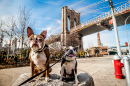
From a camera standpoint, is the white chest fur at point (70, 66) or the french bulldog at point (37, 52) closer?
the french bulldog at point (37, 52)

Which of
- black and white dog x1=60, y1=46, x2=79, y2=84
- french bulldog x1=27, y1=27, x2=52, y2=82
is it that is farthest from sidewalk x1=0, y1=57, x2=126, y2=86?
french bulldog x1=27, y1=27, x2=52, y2=82

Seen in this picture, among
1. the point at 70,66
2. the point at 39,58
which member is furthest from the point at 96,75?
the point at 39,58

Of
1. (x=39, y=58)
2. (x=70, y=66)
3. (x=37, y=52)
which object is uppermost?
(x=37, y=52)

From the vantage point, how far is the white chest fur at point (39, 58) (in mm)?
1266

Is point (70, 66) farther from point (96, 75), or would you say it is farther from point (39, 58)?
point (96, 75)

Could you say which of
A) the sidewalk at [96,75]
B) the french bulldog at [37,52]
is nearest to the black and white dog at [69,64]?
the french bulldog at [37,52]

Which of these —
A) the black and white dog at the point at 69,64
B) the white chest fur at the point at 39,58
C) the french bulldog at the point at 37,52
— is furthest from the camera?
the black and white dog at the point at 69,64

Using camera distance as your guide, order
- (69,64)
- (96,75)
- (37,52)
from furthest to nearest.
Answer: (96,75), (69,64), (37,52)

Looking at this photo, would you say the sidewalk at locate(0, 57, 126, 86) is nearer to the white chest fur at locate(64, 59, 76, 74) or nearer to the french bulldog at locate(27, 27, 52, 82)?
the white chest fur at locate(64, 59, 76, 74)

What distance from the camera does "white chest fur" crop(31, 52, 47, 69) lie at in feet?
4.15

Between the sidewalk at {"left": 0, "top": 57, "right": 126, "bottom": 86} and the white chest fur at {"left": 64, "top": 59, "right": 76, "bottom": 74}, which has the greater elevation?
the white chest fur at {"left": 64, "top": 59, "right": 76, "bottom": 74}

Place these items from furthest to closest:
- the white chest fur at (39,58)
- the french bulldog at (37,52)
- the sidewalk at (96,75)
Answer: the sidewalk at (96,75), the white chest fur at (39,58), the french bulldog at (37,52)

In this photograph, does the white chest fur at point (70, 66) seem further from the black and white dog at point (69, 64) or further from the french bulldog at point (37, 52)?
the french bulldog at point (37, 52)

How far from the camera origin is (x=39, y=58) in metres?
1.27
